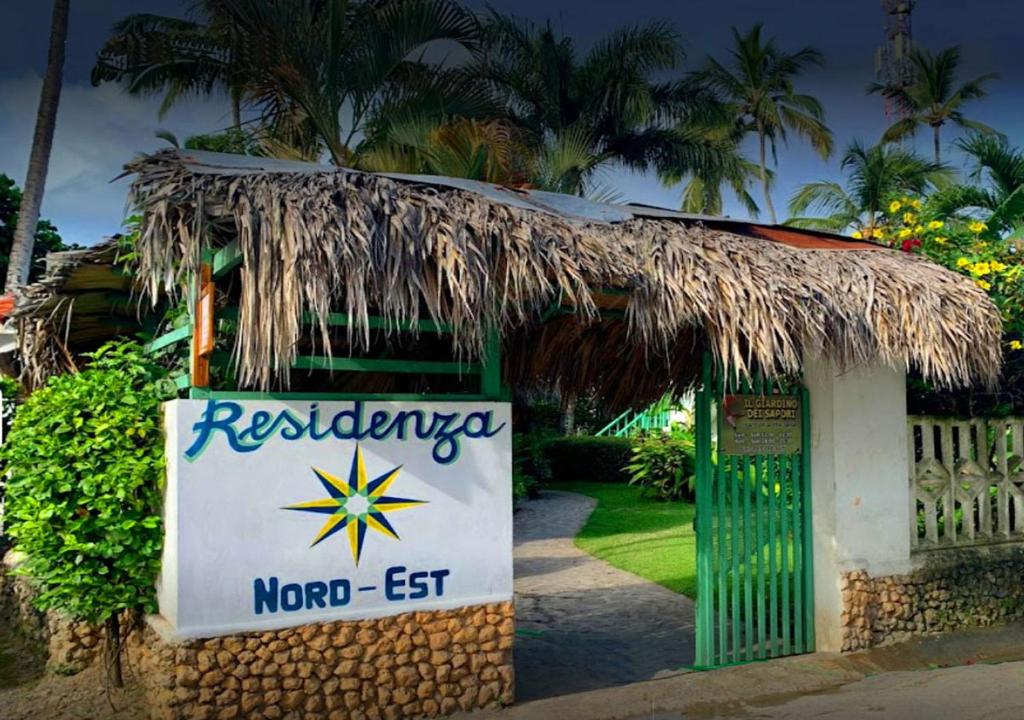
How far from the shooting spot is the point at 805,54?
2562 centimetres

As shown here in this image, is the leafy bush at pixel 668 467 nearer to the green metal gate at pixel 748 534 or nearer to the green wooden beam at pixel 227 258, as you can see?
the green metal gate at pixel 748 534

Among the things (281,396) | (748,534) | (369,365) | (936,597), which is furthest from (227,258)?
(936,597)

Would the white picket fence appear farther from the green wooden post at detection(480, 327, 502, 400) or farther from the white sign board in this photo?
the white sign board

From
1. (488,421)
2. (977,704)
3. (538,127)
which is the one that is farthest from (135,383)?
(538,127)

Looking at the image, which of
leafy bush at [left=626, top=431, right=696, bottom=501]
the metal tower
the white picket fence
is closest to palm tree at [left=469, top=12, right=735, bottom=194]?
leafy bush at [left=626, top=431, right=696, bottom=501]

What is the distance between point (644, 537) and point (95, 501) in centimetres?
912

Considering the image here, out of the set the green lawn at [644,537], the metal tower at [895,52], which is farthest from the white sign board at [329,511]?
the metal tower at [895,52]

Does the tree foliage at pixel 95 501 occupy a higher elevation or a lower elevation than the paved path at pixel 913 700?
higher

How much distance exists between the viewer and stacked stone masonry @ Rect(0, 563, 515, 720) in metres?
5.18

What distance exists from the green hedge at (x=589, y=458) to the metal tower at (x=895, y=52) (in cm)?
1873

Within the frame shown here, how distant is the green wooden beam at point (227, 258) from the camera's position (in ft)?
17.0

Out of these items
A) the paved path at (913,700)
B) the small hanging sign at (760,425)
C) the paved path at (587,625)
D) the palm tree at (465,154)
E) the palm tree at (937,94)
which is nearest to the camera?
the paved path at (913,700)

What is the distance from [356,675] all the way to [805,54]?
78.3 ft

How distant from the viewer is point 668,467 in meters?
17.2
